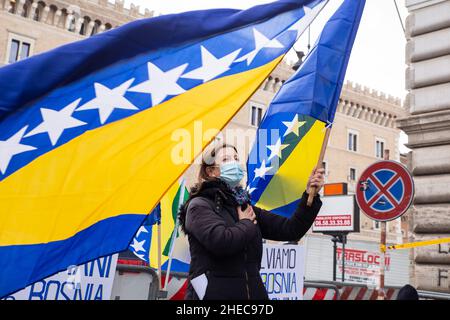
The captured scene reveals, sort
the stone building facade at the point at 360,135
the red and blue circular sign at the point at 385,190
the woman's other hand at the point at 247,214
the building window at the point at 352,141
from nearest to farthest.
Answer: the woman's other hand at the point at 247,214
the red and blue circular sign at the point at 385,190
the stone building facade at the point at 360,135
the building window at the point at 352,141

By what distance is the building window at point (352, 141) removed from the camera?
44.7m

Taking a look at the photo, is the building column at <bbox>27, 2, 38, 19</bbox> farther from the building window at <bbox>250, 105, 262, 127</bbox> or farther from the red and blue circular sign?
the red and blue circular sign

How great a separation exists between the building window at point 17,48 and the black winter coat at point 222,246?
98.5 ft

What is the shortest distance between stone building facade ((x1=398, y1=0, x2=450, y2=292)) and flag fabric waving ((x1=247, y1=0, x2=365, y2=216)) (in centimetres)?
399

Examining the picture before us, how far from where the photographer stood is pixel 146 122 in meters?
3.36

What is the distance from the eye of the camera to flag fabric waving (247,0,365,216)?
4.22 metres

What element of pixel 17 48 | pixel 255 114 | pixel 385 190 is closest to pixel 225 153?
pixel 385 190

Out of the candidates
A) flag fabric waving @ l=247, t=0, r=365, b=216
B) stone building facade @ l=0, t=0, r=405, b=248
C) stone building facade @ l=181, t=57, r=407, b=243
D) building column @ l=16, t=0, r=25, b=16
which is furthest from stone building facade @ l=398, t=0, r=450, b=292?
stone building facade @ l=181, t=57, r=407, b=243

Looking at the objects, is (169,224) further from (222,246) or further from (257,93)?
(257,93)

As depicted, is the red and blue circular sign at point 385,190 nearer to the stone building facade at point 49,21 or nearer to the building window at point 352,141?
the stone building facade at point 49,21

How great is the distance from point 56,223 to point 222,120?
1.19m

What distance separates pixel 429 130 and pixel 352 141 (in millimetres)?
37870

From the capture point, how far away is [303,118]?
14.2ft

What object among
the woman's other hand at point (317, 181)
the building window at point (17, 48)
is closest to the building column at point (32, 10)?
the building window at point (17, 48)
